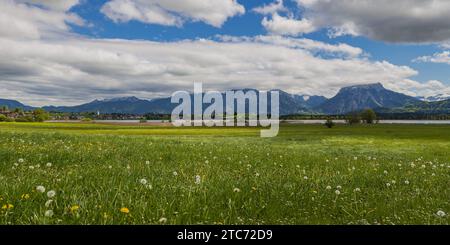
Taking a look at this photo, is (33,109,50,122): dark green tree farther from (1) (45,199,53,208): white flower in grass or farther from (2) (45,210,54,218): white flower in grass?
(2) (45,210,54,218): white flower in grass

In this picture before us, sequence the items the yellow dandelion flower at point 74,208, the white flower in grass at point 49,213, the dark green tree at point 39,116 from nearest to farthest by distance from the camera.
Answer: the white flower in grass at point 49,213 → the yellow dandelion flower at point 74,208 → the dark green tree at point 39,116

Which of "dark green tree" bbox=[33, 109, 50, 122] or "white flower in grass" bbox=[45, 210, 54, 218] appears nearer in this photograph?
"white flower in grass" bbox=[45, 210, 54, 218]

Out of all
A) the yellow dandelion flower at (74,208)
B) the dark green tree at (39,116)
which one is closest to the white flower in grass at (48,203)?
the yellow dandelion flower at (74,208)

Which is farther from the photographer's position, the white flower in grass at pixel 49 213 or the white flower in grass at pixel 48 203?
the white flower in grass at pixel 48 203

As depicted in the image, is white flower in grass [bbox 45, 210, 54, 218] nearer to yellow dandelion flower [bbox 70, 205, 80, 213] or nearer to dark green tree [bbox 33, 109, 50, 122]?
yellow dandelion flower [bbox 70, 205, 80, 213]

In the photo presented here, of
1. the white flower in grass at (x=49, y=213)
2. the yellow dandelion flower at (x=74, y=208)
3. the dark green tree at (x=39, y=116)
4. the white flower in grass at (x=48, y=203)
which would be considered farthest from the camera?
the dark green tree at (x=39, y=116)

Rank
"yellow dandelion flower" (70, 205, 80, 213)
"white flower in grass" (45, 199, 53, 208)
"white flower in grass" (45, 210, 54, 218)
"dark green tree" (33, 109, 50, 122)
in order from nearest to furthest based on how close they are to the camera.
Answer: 1. "white flower in grass" (45, 210, 54, 218)
2. "yellow dandelion flower" (70, 205, 80, 213)
3. "white flower in grass" (45, 199, 53, 208)
4. "dark green tree" (33, 109, 50, 122)

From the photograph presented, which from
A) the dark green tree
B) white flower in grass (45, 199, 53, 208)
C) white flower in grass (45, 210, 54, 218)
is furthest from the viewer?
the dark green tree

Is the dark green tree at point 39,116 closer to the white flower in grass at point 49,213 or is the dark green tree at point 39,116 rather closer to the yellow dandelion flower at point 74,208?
the yellow dandelion flower at point 74,208

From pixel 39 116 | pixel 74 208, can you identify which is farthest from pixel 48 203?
pixel 39 116

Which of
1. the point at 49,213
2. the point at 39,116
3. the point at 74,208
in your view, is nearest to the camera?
the point at 49,213

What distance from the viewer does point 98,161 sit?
1300 centimetres

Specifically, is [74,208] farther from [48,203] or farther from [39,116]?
[39,116]

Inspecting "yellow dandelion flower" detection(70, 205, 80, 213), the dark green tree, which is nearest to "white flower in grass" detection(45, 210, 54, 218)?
"yellow dandelion flower" detection(70, 205, 80, 213)
